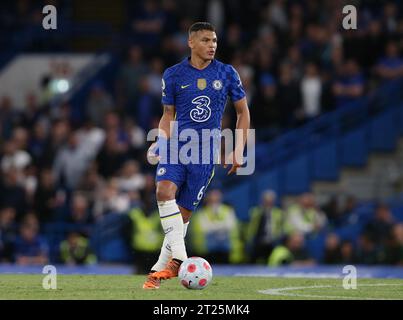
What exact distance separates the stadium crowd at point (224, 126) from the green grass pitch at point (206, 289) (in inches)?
254

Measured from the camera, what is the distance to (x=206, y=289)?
41.5 ft

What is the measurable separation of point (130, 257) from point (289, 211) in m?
2.81

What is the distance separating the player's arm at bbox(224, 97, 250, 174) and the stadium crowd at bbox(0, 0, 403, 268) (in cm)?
811

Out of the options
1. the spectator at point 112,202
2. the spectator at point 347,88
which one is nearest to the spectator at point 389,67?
the spectator at point 347,88

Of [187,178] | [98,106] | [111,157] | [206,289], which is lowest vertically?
[206,289]

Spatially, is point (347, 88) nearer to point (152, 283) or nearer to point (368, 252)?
point (368, 252)

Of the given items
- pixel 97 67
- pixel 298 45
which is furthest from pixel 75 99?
pixel 298 45

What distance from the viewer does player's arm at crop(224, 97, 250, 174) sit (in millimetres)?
12555

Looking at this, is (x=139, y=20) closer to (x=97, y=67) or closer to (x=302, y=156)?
(x=97, y=67)

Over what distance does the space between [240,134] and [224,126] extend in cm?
979

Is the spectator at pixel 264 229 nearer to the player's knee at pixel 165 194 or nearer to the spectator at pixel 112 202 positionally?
the spectator at pixel 112 202

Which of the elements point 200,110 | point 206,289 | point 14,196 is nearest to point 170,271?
point 206,289

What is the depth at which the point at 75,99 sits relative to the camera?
2658 centimetres

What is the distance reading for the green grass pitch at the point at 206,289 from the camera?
11820 mm
